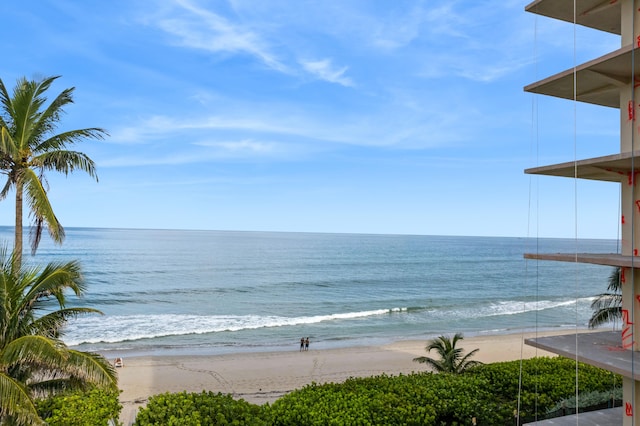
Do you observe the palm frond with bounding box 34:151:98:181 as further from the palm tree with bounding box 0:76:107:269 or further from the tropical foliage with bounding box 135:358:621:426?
the tropical foliage with bounding box 135:358:621:426

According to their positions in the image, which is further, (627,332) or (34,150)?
(34,150)

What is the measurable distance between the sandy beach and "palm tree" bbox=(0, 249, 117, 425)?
8838 millimetres

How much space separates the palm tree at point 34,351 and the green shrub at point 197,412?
5.78 feet

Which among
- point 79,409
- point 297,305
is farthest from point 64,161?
point 297,305

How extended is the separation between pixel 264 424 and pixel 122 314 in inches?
1483

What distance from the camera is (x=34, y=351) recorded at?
29.5 feet

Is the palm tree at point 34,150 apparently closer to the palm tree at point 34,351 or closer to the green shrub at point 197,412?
the palm tree at point 34,351

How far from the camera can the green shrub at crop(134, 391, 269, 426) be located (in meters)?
9.16

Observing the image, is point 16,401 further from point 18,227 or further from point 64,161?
point 64,161

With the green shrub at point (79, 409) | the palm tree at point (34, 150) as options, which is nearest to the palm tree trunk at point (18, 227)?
the palm tree at point (34, 150)

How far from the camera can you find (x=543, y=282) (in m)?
75.7

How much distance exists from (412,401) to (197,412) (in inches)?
207

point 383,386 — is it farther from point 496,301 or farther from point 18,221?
point 496,301

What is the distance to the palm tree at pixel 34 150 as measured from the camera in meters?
11.2
